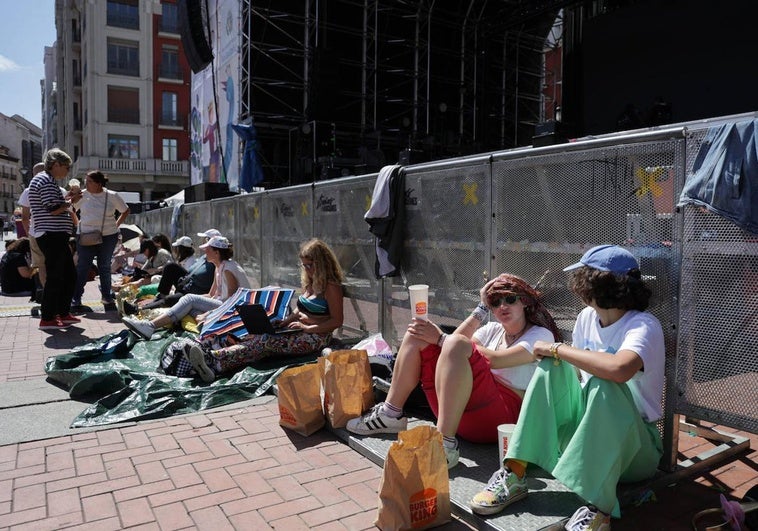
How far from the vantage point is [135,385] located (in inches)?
180

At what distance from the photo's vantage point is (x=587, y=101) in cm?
1576

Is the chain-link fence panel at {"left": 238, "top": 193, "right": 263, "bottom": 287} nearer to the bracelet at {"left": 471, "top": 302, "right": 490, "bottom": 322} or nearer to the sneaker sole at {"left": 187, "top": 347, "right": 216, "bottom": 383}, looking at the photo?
the sneaker sole at {"left": 187, "top": 347, "right": 216, "bottom": 383}

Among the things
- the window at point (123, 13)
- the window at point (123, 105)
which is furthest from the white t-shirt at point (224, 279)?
the window at point (123, 13)

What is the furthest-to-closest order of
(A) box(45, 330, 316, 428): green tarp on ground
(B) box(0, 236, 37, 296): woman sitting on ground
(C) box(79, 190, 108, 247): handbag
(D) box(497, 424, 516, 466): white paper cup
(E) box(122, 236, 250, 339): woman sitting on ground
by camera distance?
(B) box(0, 236, 37, 296): woman sitting on ground, (C) box(79, 190, 108, 247): handbag, (E) box(122, 236, 250, 339): woman sitting on ground, (A) box(45, 330, 316, 428): green tarp on ground, (D) box(497, 424, 516, 466): white paper cup

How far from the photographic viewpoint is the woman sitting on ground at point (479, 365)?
309 centimetres

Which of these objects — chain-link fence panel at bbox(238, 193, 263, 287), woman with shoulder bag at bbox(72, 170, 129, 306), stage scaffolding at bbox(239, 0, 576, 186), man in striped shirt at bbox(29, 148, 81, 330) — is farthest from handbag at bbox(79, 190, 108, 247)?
stage scaffolding at bbox(239, 0, 576, 186)

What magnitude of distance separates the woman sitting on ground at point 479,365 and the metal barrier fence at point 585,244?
1.40ft

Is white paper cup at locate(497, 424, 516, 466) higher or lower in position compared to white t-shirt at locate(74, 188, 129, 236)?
lower

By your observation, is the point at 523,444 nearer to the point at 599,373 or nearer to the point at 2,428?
the point at 599,373

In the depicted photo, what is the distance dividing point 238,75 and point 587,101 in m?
9.72

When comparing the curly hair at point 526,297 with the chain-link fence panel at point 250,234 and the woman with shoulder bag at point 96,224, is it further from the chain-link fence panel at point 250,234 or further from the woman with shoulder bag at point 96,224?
the woman with shoulder bag at point 96,224

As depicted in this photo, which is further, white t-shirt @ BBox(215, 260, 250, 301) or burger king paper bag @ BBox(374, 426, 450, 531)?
white t-shirt @ BBox(215, 260, 250, 301)

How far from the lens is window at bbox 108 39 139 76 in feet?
144

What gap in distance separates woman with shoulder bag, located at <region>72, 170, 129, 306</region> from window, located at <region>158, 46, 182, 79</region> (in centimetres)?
3978
